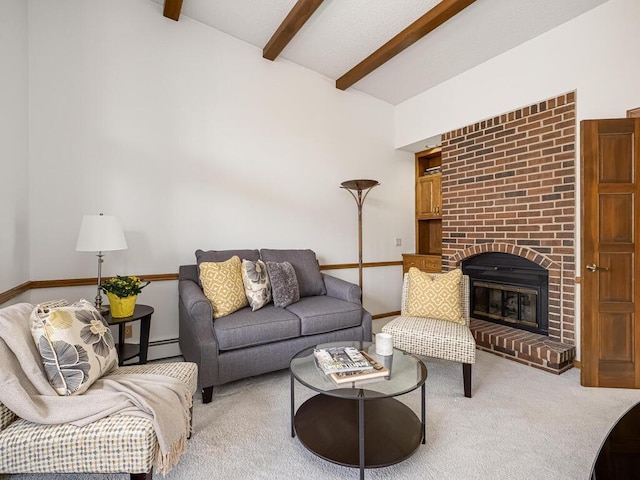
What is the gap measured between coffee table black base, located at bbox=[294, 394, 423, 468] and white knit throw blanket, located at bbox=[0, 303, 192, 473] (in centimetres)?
63

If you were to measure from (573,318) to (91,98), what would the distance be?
4.32m

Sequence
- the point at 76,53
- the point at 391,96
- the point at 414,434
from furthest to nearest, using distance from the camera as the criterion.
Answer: the point at 391,96, the point at 76,53, the point at 414,434

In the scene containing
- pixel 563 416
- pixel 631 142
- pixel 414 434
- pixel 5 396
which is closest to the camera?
pixel 5 396

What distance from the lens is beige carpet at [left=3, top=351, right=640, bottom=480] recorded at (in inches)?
58.6

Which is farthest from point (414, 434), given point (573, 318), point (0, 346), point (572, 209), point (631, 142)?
point (631, 142)

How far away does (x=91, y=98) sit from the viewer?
256 cm

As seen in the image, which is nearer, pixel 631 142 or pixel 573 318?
pixel 631 142

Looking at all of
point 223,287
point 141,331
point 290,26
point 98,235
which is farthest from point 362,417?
point 290,26

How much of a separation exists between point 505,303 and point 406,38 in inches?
107

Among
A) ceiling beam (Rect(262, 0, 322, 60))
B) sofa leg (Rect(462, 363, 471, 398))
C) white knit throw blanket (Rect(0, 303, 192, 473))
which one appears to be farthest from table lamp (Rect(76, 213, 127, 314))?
sofa leg (Rect(462, 363, 471, 398))

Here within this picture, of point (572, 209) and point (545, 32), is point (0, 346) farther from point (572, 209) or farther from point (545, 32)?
point (545, 32)

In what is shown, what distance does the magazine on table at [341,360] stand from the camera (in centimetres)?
159

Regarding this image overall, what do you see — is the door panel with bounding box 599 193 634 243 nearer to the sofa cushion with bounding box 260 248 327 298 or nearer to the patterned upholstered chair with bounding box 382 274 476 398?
the patterned upholstered chair with bounding box 382 274 476 398

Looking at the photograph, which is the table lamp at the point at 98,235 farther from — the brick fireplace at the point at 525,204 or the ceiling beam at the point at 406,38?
the brick fireplace at the point at 525,204
